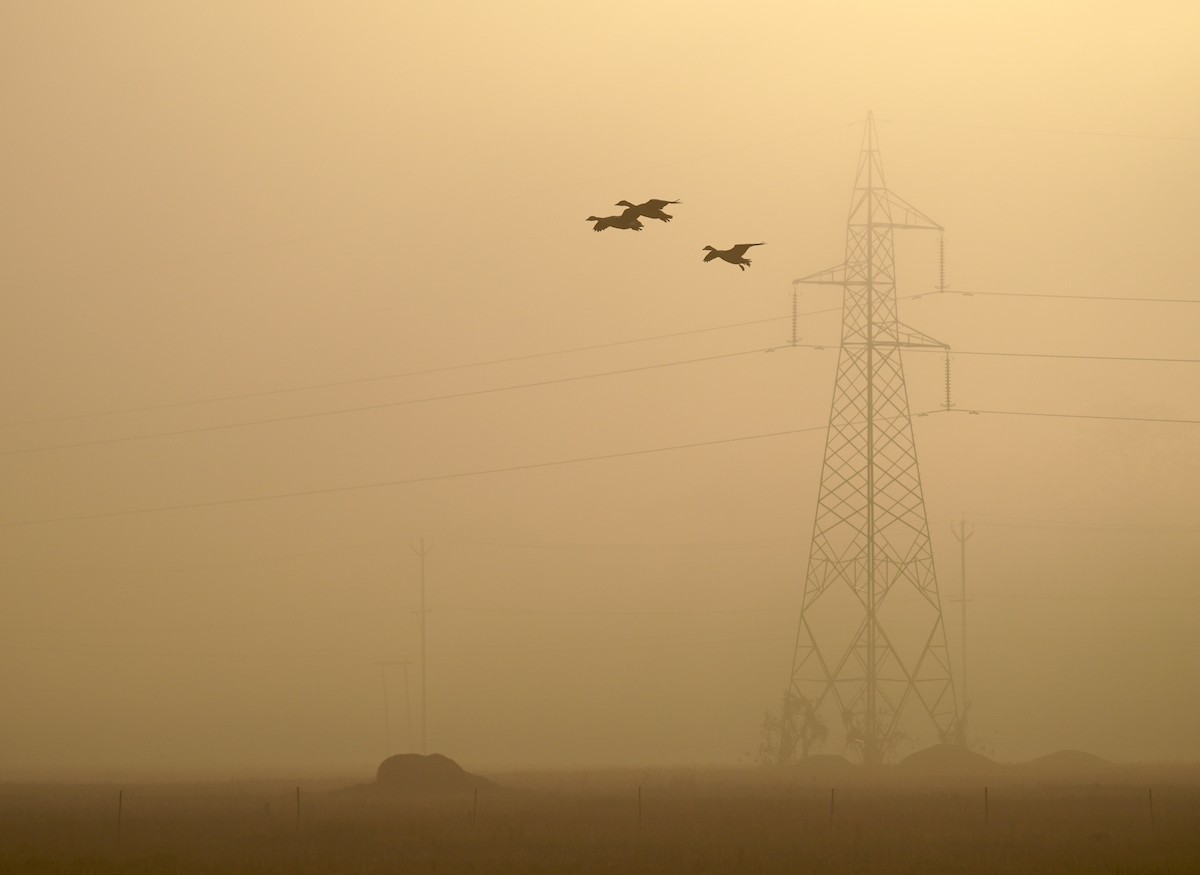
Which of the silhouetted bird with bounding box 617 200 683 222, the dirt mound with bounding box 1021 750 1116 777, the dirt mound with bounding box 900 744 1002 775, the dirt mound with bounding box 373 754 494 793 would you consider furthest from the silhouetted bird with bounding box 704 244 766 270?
the dirt mound with bounding box 1021 750 1116 777

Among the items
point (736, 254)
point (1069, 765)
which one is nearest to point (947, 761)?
point (1069, 765)

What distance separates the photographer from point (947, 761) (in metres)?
91.4

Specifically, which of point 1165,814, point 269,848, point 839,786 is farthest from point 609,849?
point 839,786

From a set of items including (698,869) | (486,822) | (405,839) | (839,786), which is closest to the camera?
(698,869)

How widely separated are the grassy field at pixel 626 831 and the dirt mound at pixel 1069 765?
23596 mm

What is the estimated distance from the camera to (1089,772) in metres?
101

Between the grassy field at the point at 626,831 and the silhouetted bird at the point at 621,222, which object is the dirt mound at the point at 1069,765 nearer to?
the grassy field at the point at 626,831

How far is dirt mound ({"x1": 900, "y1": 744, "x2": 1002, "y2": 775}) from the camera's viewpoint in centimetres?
8969

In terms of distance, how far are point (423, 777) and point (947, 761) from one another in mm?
31333

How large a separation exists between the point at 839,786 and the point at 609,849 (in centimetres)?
3275

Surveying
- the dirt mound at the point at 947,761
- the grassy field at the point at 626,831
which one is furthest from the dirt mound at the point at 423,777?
the dirt mound at the point at 947,761

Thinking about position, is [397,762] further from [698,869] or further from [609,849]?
[698,869]

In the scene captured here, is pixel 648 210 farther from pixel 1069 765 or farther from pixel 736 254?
pixel 1069 765

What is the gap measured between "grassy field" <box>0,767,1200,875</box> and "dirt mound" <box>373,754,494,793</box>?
6.01 feet
